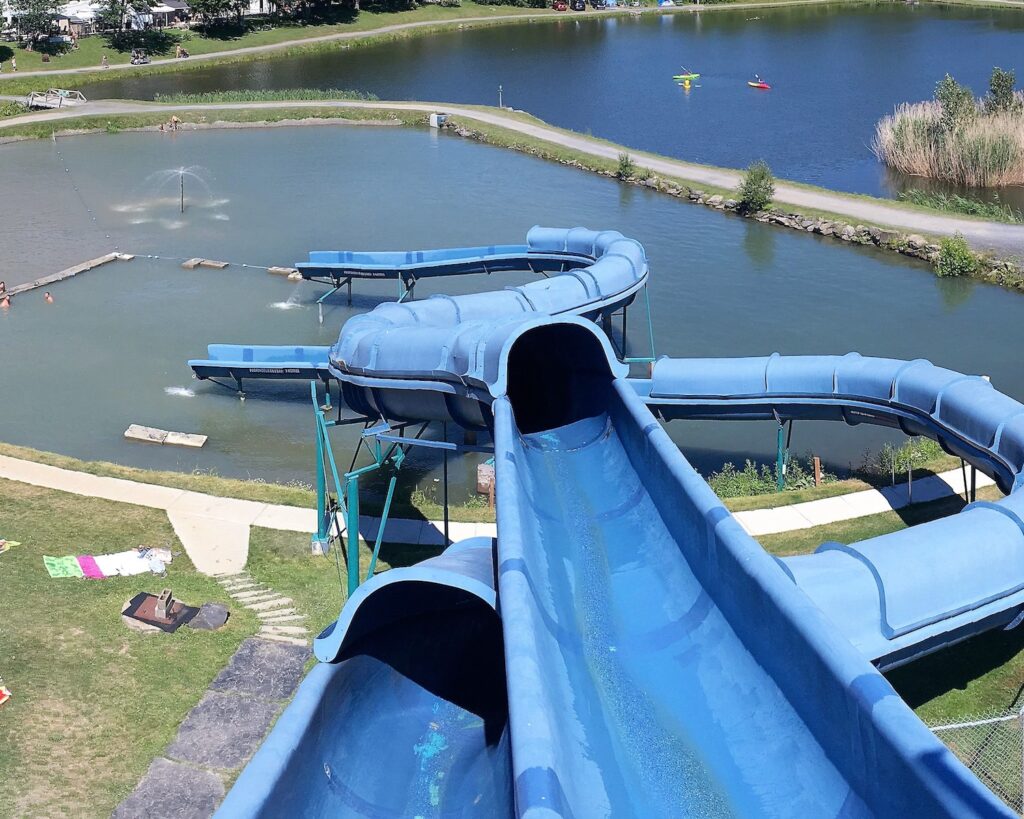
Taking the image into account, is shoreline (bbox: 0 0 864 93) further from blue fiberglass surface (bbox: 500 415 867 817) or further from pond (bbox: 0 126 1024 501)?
blue fiberglass surface (bbox: 500 415 867 817)

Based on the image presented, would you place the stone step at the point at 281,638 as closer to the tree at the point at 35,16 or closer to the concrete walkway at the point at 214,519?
the concrete walkway at the point at 214,519

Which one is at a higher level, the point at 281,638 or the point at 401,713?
the point at 401,713

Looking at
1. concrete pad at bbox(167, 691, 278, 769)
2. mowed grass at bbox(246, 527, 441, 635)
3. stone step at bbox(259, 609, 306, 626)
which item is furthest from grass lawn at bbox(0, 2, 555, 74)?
concrete pad at bbox(167, 691, 278, 769)

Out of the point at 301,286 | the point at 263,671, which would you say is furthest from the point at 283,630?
the point at 301,286

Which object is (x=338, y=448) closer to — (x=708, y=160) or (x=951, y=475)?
(x=951, y=475)

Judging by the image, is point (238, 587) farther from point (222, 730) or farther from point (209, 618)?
point (222, 730)
